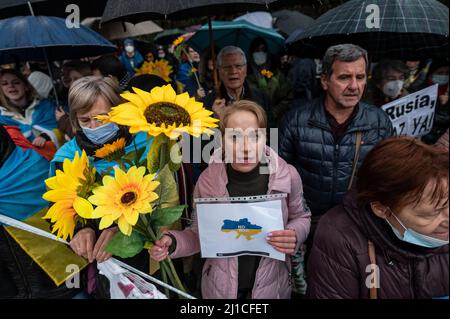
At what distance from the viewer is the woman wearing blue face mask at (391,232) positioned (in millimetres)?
1233

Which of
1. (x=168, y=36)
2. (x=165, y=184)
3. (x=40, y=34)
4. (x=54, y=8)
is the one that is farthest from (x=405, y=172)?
(x=168, y=36)

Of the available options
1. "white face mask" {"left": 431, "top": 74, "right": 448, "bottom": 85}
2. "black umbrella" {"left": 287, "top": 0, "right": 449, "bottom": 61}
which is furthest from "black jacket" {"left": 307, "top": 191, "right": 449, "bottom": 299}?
"white face mask" {"left": 431, "top": 74, "right": 448, "bottom": 85}

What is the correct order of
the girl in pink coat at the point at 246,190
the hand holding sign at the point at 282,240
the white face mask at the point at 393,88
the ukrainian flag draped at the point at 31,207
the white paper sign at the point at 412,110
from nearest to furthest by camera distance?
1. the hand holding sign at the point at 282,240
2. the girl in pink coat at the point at 246,190
3. the ukrainian flag draped at the point at 31,207
4. the white paper sign at the point at 412,110
5. the white face mask at the point at 393,88

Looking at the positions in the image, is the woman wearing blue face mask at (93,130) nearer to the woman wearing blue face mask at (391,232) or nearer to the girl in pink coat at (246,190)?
the girl in pink coat at (246,190)

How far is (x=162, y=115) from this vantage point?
1013 mm

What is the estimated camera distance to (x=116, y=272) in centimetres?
132

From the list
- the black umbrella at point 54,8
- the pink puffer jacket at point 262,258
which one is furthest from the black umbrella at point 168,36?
the pink puffer jacket at point 262,258

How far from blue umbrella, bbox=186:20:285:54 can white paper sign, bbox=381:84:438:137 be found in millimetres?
2717

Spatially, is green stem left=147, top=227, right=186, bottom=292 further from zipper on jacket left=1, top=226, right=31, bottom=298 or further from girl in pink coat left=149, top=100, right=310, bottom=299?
zipper on jacket left=1, top=226, right=31, bottom=298

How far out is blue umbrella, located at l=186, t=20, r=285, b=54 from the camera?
481cm

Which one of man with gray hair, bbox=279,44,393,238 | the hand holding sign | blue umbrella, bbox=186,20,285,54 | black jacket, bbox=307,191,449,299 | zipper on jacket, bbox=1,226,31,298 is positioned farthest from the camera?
blue umbrella, bbox=186,20,285,54

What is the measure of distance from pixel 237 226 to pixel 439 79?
3.79 metres

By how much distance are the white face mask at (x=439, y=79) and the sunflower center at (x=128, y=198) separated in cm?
419
